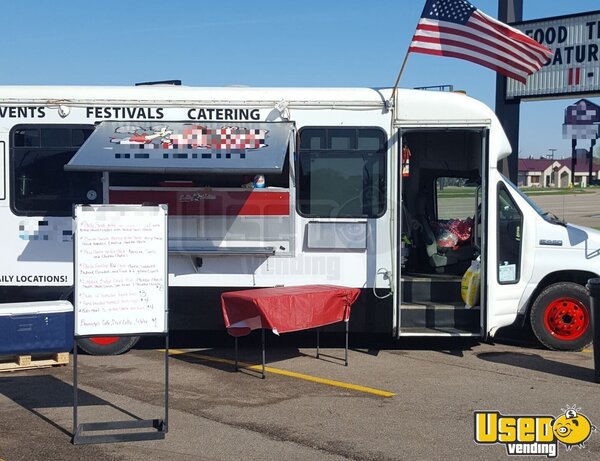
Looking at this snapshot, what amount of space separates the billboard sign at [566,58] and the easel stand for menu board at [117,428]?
13439 mm

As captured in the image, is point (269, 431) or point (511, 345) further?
point (511, 345)

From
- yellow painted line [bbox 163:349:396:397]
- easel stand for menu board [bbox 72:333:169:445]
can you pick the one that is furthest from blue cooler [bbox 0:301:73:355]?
easel stand for menu board [bbox 72:333:169:445]

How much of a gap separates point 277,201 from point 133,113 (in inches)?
77.6

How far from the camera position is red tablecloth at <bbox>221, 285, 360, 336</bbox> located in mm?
8133

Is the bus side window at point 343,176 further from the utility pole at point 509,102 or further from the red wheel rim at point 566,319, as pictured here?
the utility pole at point 509,102

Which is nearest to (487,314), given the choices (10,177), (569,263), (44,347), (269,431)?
(569,263)

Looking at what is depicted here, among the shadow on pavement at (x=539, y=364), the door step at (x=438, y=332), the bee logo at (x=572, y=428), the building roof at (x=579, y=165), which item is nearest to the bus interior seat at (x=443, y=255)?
the door step at (x=438, y=332)

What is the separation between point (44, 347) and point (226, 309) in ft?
6.47

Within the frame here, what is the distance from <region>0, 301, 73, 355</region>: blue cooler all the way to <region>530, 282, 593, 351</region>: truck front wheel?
17.5 feet

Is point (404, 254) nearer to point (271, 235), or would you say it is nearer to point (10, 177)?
point (271, 235)

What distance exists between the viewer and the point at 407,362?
9086mm

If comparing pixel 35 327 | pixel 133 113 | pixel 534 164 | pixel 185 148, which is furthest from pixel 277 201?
pixel 534 164

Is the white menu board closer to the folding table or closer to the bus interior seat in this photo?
the folding table

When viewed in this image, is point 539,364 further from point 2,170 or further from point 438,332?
point 2,170
